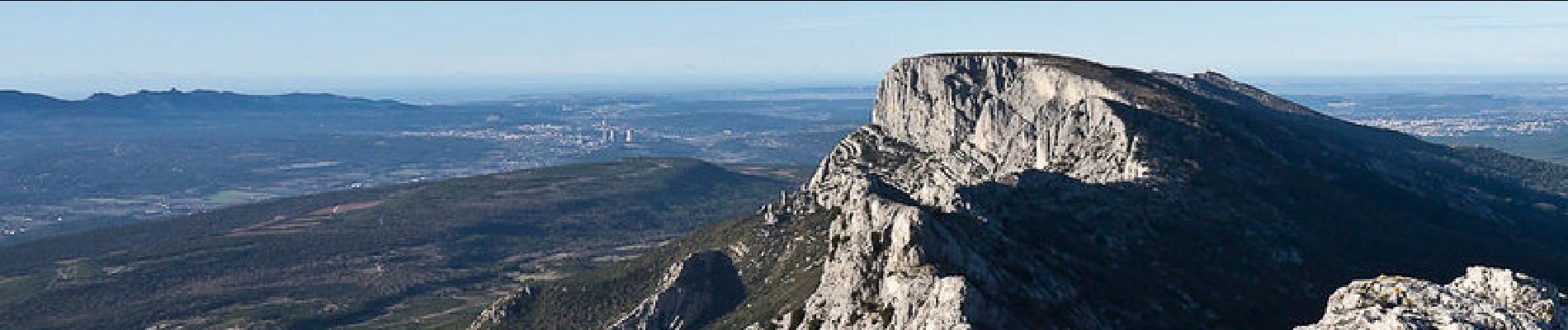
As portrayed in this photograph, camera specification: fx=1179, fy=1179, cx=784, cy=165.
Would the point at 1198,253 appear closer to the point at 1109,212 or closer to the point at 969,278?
the point at 1109,212

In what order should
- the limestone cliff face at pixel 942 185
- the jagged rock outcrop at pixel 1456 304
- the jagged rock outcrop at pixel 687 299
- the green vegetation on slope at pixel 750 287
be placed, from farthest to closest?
the jagged rock outcrop at pixel 687 299 < the green vegetation on slope at pixel 750 287 < the limestone cliff face at pixel 942 185 < the jagged rock outcrop at pixel 1456 304

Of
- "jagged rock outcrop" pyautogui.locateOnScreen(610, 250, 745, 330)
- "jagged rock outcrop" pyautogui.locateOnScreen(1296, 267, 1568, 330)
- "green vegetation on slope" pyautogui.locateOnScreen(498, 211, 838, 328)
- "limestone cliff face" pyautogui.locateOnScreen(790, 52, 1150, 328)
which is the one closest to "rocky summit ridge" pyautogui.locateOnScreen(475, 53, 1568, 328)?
"limestone cliff face" pyautogui.locateOnScreen(790, 52, 1150, 328)

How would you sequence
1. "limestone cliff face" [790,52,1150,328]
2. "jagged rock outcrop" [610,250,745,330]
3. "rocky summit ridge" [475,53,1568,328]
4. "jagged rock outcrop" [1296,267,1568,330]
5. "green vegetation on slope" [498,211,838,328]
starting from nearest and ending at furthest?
"jagged rock outcrop" [1296,267,1568,330]
"limestone cliff face" [790,52,1150,328]
"rocky summit ridge" [475,53,1568,328]
"green vegetation on slope" [498,211,838,328]
"jagged rock outcrop" [610,250,745,330]

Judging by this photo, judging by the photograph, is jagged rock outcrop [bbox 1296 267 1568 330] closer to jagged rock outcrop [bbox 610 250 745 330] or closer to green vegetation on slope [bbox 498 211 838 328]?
green vegetation on slope [bbox 498 211 838 328]

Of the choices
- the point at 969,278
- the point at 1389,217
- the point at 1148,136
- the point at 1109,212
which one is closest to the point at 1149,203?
the point at 1109,212

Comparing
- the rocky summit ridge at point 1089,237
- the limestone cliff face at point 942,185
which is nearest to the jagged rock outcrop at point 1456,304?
the rocky summit ridge at point 1089,237

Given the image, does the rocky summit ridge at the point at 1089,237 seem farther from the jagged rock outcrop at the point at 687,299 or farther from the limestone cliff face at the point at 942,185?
the jagged rock outcrop at the point at 687,299
